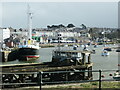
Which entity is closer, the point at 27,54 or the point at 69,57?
the point at 69,57

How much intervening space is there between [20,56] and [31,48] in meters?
2.73

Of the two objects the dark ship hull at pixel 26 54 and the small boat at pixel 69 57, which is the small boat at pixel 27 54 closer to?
the dark ship hull at pixel 26 54

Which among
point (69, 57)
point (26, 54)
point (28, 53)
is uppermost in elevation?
point (69, 57)

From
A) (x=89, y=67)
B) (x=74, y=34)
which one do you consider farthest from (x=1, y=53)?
(x=74, y=34)

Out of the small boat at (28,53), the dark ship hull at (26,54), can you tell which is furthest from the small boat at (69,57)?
the small boat at (28,53)

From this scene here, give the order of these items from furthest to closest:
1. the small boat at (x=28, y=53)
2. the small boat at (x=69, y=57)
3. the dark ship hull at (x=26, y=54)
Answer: the small boat at (x=28, y=53)
the dark ship hull at (x=26, y=54)
the small boat at (x=69, y=57)

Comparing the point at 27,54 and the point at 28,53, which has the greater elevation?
the point at 28,53

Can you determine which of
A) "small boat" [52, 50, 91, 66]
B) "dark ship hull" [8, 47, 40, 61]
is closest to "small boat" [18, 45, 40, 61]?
"dark ship hull" [8, 47, 40, 61]

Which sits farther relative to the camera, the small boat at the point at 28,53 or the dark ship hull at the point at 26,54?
the small boat at the point at 28,53

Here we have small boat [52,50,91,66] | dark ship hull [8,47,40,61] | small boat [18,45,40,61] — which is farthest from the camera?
small boat [18,45,40,61]

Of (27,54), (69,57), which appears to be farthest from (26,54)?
(69,57)

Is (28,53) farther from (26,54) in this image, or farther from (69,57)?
(69,57)

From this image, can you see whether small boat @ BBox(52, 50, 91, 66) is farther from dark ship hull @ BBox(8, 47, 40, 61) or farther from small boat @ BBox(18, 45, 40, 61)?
small boat @ BBox(18, 45, 40, 61)

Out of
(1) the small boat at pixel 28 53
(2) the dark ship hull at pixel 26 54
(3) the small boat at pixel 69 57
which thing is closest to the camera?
(3) the small boat at pixel 69 57
